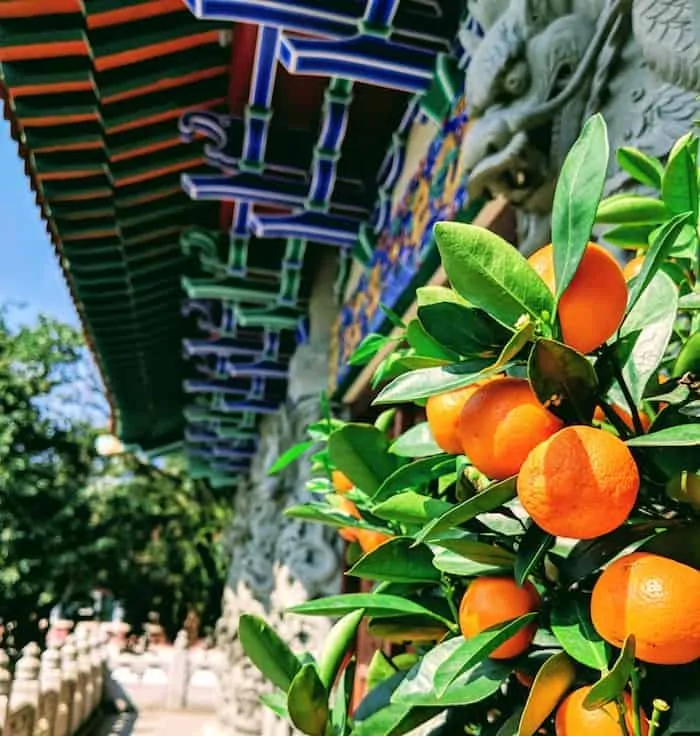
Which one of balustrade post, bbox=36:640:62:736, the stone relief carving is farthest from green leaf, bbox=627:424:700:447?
balustrade post, bbox=36:640:62:736

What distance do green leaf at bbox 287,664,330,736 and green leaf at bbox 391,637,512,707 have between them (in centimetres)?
8

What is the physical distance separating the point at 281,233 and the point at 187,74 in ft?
2.48

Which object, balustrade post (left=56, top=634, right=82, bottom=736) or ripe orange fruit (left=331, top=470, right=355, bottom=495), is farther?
balustrade post (left=56, top=634, right=82, bottom=736)

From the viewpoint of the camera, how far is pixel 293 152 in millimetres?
3541

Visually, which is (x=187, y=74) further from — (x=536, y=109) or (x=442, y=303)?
(x=442, y=303)

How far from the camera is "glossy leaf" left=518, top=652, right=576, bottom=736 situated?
1.88ft

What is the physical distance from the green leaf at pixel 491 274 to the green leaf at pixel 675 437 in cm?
10

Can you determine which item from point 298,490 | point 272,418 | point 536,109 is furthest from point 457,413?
point 272,418

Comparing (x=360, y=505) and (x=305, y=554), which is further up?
(x=305, y=554)

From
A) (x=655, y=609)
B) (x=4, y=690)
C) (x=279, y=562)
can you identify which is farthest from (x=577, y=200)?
(x=279, y=562)

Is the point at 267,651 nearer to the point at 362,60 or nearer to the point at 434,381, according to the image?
the point at 434,381

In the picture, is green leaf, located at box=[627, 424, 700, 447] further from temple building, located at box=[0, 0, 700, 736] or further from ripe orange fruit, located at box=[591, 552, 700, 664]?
temple building, located at box=[0, 0, 700, 736]

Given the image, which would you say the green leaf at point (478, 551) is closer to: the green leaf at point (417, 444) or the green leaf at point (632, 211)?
the green leaf at point (417, 444)

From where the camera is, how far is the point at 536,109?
1310 mm
